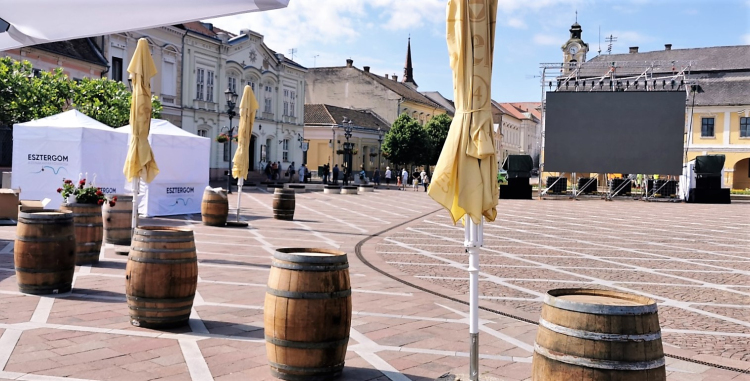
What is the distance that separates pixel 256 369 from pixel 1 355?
1.92 meters

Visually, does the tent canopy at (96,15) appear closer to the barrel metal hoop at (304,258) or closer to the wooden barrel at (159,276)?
the barrel metal hoop at (304,258)

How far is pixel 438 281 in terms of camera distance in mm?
8953

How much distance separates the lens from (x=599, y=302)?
3498mm

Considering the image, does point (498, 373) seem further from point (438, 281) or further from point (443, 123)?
point (443, 123)

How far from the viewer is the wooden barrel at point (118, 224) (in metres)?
10.6

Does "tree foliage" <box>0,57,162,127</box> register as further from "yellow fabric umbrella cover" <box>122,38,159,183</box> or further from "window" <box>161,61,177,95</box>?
"window" <box>161,61,177,95</box>

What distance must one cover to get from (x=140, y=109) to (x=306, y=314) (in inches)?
259

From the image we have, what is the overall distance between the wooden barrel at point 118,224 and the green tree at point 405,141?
46.4 m

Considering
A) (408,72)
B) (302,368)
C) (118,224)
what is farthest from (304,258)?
(408,72)

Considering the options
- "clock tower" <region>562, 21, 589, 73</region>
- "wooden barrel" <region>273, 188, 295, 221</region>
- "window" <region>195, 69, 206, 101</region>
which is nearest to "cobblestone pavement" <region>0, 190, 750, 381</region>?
"wooden barrel" <region>273, 188, 295, 221</region>

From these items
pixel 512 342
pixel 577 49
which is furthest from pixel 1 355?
pixel 577 49

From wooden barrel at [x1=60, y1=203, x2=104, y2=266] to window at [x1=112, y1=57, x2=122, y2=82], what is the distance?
92.1 ft

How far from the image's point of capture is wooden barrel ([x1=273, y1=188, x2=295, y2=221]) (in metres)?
16.9

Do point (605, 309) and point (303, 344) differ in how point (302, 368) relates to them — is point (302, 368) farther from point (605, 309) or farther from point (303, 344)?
point (605, 309)
